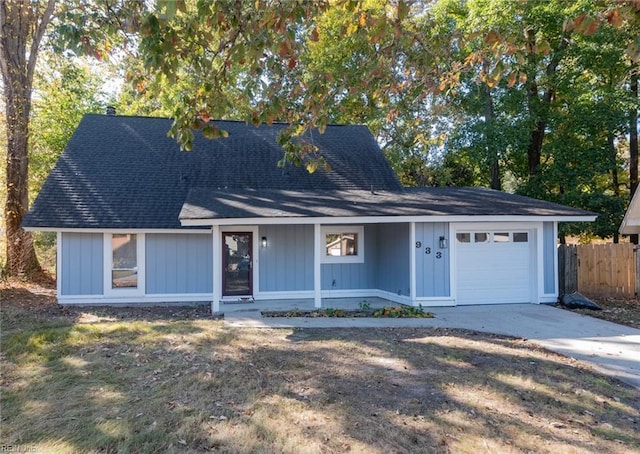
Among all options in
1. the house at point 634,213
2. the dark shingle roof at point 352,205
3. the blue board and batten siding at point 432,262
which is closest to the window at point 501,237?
the dark shingle roof at point 352,205

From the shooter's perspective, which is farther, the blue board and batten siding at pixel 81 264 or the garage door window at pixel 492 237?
the blue board and batten siding at pixel 81 264

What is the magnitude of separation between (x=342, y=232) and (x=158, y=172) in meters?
6.02

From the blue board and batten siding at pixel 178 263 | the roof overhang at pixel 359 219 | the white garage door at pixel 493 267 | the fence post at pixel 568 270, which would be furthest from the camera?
the fence post at pixel 568 270

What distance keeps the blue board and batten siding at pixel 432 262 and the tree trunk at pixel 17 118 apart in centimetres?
1325

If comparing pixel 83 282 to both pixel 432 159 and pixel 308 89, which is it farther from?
pixel 432 159

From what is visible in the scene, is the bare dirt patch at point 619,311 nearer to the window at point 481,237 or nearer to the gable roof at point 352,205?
the gable roof at point 352,205

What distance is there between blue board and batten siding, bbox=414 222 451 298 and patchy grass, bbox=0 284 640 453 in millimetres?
3001

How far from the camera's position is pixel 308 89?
6.31 m

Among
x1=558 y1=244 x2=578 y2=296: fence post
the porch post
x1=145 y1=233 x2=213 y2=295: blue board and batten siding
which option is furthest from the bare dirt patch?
x1=145 y1=233 x2=213 y2=295: blue board and batten siding

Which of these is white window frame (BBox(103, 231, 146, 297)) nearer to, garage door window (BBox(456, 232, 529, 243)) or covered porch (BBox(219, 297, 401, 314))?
covered porch (BBox(219, 297, 401, 314))

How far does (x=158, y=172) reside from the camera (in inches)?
531

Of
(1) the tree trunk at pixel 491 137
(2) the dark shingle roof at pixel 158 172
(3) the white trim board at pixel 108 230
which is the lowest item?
(3) the white trim board at pixel 108 230

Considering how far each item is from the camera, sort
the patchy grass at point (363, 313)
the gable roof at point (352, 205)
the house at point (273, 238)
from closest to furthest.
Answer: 1. the patchy grass at point (363, 313)
2. the gable roof at point (352, 205)
3. the house at point (273, 238)

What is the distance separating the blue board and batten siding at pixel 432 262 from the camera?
1072 centimetres
